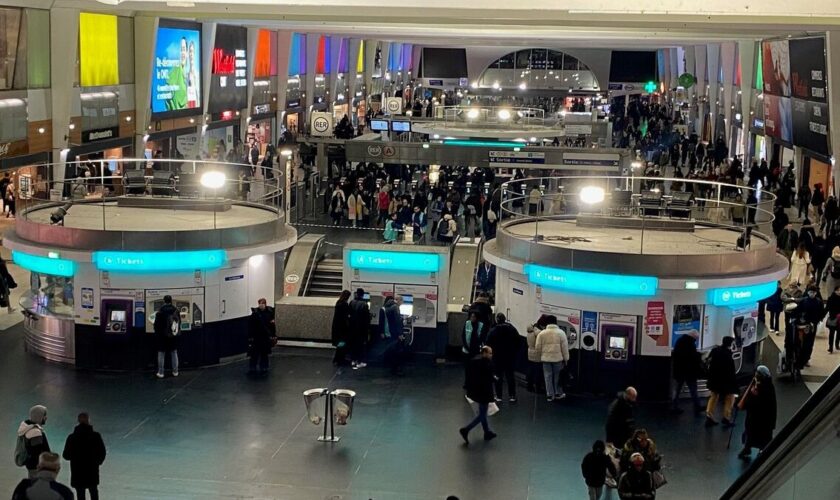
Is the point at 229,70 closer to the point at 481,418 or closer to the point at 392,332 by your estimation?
the point at 392,332

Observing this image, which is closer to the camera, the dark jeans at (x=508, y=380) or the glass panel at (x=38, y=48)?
the dark jeans at (x=508, y=380)

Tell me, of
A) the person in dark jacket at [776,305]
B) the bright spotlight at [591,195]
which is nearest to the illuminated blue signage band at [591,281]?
the bright spotlight at [591,195]

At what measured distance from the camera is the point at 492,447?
12.9 m

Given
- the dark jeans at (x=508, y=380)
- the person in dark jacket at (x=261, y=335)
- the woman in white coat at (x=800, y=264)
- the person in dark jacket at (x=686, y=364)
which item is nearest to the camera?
the person in dark jacket at (x=686, y=364)

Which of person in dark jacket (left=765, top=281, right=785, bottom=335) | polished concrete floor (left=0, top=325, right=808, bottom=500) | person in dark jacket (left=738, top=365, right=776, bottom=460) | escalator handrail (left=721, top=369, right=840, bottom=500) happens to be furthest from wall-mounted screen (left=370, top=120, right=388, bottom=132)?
escalator handrail (left=721, top=369, right=840, bottom=500)

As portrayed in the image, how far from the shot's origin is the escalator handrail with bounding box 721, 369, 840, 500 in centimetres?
656

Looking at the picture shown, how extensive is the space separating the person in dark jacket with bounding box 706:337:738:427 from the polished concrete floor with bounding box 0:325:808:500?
0.31m

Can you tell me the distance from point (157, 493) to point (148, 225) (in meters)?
6.61

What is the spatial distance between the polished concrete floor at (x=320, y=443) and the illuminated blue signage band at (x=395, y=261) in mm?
1494

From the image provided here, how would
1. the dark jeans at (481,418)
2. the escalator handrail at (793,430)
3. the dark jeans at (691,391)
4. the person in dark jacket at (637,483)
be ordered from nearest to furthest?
the escalator handrail at (793,430)
the person in dark jacket at (637,483)
the dark jeans at (481,418)
the dark jeans at (691,391)

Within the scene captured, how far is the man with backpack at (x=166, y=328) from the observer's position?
1497 cm

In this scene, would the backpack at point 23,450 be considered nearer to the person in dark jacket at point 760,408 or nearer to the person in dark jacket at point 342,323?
the person in dark jacket at point 342,323

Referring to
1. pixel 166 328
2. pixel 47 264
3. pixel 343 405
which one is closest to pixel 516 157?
pixel 166 328

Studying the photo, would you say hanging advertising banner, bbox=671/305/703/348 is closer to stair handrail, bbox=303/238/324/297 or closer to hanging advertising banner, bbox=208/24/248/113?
stair handrail, bbox=303/238/324/297
